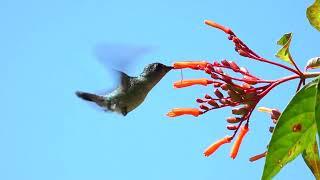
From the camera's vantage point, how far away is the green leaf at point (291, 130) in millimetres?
2389

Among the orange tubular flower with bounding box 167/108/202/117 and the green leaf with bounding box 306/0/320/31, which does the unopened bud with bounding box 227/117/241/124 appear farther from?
the green leaf with bounding box 306/0/320/31

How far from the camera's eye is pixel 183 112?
3.10 m

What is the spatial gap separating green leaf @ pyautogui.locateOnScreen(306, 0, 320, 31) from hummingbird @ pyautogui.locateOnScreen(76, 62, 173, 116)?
1.49 meters

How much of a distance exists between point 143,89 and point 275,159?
2.01 metres

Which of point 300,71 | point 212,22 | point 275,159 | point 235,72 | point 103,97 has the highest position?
point 103,97

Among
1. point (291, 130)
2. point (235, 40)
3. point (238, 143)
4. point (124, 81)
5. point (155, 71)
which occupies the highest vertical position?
point (124, 81)

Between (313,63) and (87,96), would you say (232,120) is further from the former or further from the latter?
(87,96)

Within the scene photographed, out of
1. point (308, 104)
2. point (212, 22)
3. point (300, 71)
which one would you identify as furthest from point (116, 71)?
point (308, 104)

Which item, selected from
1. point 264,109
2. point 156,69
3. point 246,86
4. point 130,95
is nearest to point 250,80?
→ point 246,86

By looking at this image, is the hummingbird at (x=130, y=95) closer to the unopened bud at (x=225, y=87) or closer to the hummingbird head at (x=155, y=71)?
the hummingbird head at (x=155, y=71)

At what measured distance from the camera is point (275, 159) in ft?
8.21

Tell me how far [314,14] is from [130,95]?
1845 millimetres

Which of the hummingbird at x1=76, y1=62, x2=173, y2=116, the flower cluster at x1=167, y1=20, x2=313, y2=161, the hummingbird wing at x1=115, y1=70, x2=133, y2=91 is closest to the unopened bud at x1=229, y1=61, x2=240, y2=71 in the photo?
the flower cluster at x1=167, y1=20, x2=313, y2=161

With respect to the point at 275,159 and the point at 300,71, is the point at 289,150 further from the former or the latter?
the point at 300,71
